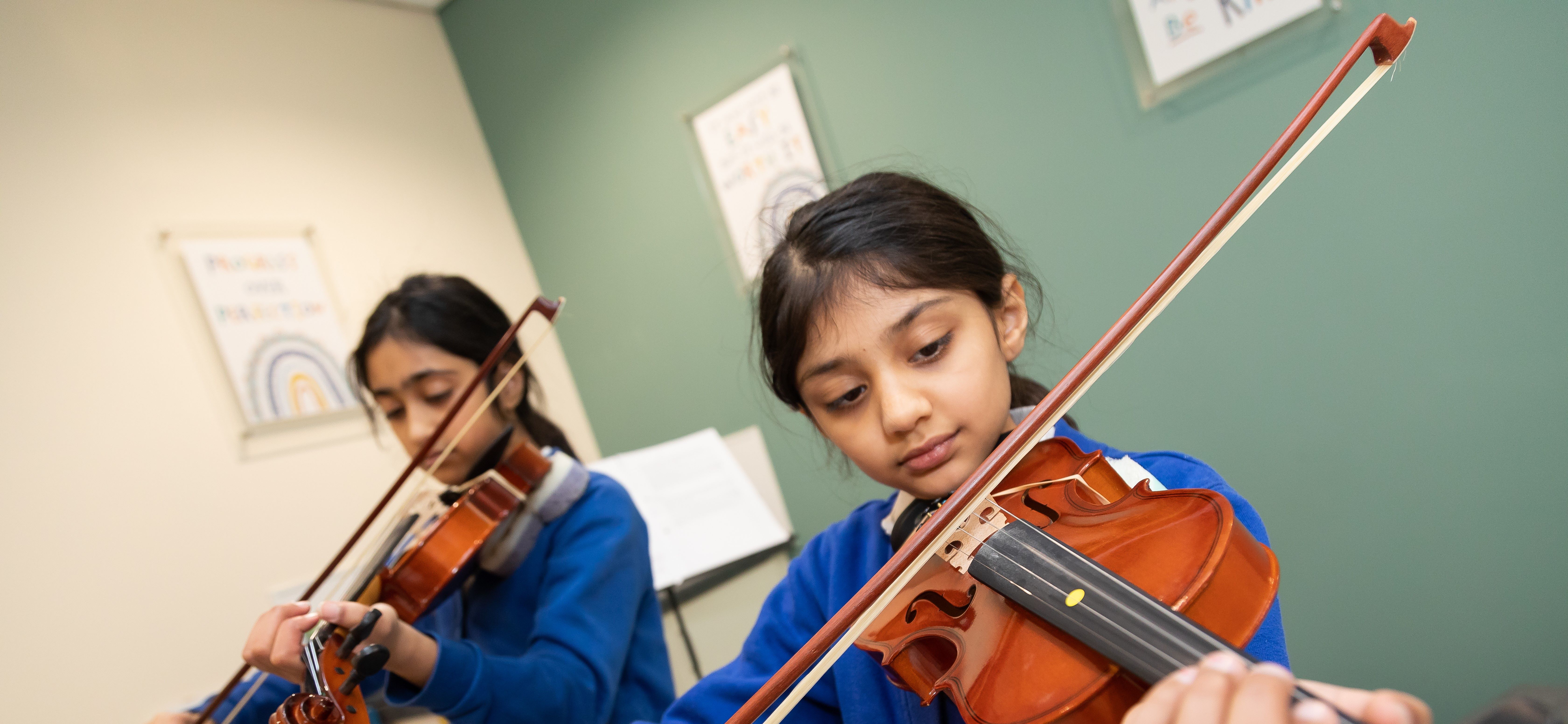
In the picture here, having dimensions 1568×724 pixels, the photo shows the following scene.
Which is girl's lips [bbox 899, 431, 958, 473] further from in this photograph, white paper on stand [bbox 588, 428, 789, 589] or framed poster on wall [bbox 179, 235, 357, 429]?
framed poster on wall [bbox 179, 235, 357, 429]

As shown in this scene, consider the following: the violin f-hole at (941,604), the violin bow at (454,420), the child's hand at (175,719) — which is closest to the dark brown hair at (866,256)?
the violin f-hole at (941,604)

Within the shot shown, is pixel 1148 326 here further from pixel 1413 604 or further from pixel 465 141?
pixel 465 141

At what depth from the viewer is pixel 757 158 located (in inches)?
81.0

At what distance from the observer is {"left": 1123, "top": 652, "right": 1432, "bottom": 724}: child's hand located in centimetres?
37

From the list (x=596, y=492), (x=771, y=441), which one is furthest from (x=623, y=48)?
(x=596, y=492)

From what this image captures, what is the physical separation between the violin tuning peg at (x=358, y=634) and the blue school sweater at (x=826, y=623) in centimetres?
29

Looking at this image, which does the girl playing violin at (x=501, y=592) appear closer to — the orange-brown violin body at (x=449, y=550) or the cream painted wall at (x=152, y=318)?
the orange-brown violin body at (x=449, y=550)

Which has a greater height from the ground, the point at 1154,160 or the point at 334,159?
the point at 334,159

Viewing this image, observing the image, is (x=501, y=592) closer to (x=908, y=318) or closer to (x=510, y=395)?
(x=510, y=395)

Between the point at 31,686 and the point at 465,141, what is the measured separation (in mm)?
1633

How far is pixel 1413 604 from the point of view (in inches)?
54.6

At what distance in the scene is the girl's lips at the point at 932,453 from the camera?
2.47ft

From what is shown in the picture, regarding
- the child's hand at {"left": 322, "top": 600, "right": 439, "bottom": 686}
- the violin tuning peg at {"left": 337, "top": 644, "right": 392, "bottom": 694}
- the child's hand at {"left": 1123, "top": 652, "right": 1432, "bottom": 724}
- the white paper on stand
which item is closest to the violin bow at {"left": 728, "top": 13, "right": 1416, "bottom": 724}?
the child's hand at {"left": 1123, "top": 652, "right": 1432, "bottom": 724}

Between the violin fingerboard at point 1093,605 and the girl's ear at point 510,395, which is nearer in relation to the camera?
the violin fingerboard at point 1093,605
